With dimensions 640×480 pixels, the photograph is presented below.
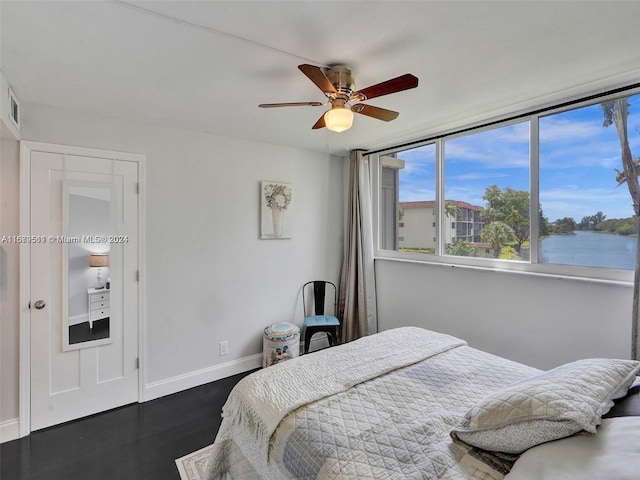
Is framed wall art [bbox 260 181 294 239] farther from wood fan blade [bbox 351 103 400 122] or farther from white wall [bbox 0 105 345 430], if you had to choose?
wood fan blade [bbox 351 103 400 122]

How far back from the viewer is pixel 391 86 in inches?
64.6

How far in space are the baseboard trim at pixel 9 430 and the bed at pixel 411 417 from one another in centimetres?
176

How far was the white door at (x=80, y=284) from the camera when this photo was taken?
2324 millimetres

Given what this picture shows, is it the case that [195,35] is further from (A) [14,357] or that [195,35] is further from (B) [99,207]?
(A) [14,357]

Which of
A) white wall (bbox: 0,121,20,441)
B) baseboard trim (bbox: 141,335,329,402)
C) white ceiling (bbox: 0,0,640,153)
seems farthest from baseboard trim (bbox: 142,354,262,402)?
white ceiling (bbox: 0,0,640,153)

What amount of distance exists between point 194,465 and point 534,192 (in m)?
3.20

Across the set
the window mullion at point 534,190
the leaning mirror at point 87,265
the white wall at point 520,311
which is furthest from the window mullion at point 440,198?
the leaning mirror at point 87,265

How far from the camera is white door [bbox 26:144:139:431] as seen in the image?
2324 millimetres

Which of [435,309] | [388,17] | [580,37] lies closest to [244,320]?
[435,309]

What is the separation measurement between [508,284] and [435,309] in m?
0.74

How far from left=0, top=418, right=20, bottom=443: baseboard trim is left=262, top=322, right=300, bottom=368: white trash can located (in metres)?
1.90

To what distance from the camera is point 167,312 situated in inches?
112

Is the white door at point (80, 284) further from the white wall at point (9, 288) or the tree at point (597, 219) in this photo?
the tree at point (597, 219)

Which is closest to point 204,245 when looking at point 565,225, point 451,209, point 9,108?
point 9,108
